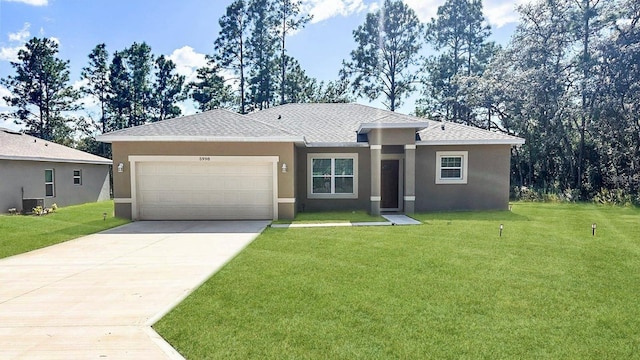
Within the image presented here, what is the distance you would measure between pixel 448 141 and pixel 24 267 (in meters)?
13.4

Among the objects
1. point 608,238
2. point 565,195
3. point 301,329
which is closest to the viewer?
point 301,329

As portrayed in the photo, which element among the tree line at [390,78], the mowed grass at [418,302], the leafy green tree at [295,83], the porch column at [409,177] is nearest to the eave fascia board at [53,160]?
the mowed grass at [418,302]

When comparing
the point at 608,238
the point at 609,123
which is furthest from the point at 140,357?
the point at 609,123

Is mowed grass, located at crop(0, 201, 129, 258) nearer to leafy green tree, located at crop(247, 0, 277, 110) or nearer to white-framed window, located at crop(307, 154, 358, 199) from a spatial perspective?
white-framed window, located at crop(307, 154, 358, 199)

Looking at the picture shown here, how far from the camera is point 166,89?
113ft

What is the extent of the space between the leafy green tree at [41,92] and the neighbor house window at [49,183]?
57.3ft

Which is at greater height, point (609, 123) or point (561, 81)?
point (561, 81)

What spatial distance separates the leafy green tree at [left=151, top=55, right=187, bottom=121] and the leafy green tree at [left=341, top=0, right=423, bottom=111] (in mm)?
17324

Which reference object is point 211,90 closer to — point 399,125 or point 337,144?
point 337,144

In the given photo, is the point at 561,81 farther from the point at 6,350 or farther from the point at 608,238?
the point at 6,350

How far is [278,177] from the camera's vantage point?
12180 mm

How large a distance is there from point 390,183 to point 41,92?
33077mm

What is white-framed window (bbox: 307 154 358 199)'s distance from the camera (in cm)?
1423

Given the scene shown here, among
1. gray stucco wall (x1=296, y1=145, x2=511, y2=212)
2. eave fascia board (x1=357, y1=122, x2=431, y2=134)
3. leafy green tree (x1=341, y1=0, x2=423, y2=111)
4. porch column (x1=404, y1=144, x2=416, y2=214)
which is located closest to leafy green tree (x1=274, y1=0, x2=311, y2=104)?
leafy green tree (x1=341, y1=0, x2=423, y2=111)
